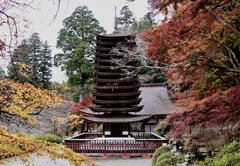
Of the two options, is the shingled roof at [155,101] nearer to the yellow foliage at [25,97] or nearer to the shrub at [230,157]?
the shrub at [230,157]

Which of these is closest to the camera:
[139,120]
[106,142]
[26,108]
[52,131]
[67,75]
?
[26,108]

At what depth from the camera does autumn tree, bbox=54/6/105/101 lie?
2636 centimetres

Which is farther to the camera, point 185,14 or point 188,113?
point 188,113

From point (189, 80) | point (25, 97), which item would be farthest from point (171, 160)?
point (25, 97)

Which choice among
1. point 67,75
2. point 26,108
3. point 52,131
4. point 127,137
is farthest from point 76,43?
point 26,108

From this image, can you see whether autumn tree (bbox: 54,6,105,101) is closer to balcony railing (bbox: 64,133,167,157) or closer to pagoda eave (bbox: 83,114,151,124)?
pagoda eave (bbox: 83,114,151,124)

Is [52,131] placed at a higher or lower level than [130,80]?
lower

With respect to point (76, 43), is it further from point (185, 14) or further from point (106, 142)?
point (185, 14)

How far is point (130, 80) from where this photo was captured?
15.1m

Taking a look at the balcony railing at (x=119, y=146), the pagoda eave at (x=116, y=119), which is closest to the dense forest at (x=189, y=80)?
the balcony railing at (x=119, y=146)

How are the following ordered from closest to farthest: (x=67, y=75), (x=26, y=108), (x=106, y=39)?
1. (x=26, y=108)
2. (x=106, y=39)
3. (x=67, y=75)

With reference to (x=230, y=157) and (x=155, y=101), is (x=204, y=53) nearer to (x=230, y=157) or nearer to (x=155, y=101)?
(x=230, y=157)

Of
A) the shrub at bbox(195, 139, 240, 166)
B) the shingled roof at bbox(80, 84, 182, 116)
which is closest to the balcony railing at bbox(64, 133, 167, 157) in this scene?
the shingled roof at bbox(80, 84, 182, 116)

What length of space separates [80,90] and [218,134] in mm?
22018
